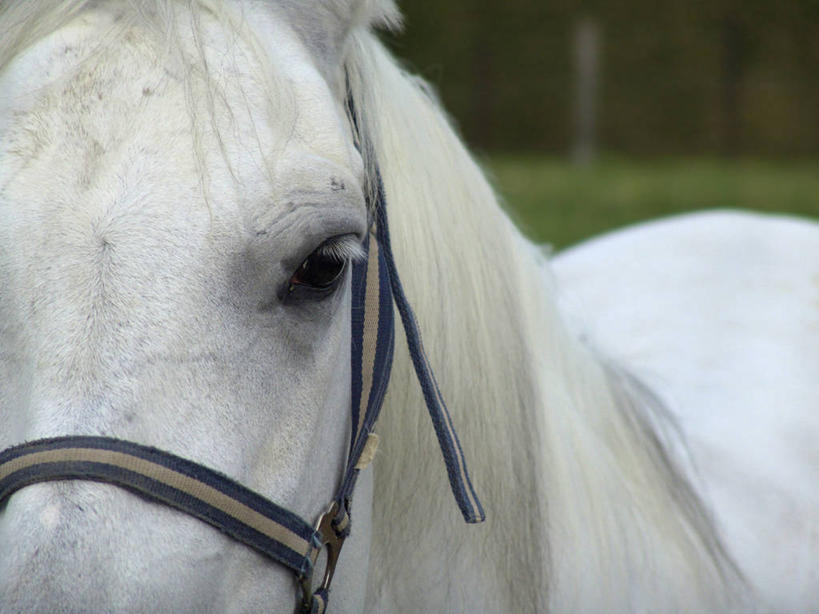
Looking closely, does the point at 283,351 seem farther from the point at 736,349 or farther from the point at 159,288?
the point at 736,349

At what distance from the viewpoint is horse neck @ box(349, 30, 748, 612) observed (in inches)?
55.2

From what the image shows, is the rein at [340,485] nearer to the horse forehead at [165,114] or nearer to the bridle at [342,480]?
the bridle at [342,480]

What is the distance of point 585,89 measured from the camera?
1209 centimetres

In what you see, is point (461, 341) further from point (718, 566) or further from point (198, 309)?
point (718, 566)

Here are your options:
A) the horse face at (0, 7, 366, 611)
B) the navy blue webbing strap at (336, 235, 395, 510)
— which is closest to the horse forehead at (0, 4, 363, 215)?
the horse face at (0, 7, 366, 611)

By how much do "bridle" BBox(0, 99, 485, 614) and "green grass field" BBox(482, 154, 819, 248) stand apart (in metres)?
4.36

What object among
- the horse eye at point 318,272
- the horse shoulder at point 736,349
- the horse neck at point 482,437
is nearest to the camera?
the horse eye at point 318,272

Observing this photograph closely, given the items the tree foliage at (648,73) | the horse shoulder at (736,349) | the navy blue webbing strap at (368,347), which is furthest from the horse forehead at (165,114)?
the tree foliage at (648,73)

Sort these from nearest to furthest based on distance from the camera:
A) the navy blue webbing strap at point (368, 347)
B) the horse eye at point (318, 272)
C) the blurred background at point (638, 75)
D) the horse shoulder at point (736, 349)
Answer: the horse eye at point (318, 272) < the navy blue webbing strap at point (368, 347) < the horse shoulder at point (736, 349) < the blurred background at point (638, 75)

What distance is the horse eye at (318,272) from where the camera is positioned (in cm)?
107

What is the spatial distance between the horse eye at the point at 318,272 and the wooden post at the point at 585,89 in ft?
35.6

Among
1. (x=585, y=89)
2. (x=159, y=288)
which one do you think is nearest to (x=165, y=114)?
(x=159, y=288)

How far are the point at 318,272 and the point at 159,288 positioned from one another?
19 centimetres

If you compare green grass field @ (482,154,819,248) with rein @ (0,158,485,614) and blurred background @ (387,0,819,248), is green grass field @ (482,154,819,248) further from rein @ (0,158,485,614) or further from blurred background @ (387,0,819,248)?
rein @ (0,158,485,614)
